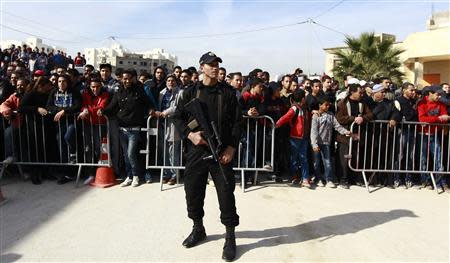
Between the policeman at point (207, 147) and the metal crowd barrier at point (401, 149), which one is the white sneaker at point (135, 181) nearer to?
the policeman at point (207, 147)

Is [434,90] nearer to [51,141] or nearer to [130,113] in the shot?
[130,113]

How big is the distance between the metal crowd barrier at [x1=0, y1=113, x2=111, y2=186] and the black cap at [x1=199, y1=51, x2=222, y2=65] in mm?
3166

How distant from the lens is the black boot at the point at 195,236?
3910mm

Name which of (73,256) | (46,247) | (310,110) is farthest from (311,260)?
(310,110)

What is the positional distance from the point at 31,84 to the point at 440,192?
7.33 m

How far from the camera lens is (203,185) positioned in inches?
156

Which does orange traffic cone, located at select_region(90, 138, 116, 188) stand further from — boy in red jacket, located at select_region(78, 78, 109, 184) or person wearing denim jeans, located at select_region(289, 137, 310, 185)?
person wearing denim jeans, located at select_region(289, 137, 310, 185)

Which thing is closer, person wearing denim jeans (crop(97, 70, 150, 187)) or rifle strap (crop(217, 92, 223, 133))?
rifle strap (crop(217, 92, 223, 133))

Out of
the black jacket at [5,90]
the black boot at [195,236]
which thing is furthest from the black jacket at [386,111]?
the black jacket at [5,90]

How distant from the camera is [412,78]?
76.7 ft

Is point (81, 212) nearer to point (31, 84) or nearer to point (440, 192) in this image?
point (31, 84)

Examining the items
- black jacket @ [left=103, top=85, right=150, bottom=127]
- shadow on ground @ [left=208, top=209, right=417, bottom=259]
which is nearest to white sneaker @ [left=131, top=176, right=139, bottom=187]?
black jacket @ [left=103, top=85, right=150, bottom=127]

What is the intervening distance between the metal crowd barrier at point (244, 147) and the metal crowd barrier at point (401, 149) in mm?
1448

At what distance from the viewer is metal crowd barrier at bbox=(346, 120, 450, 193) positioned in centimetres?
650
